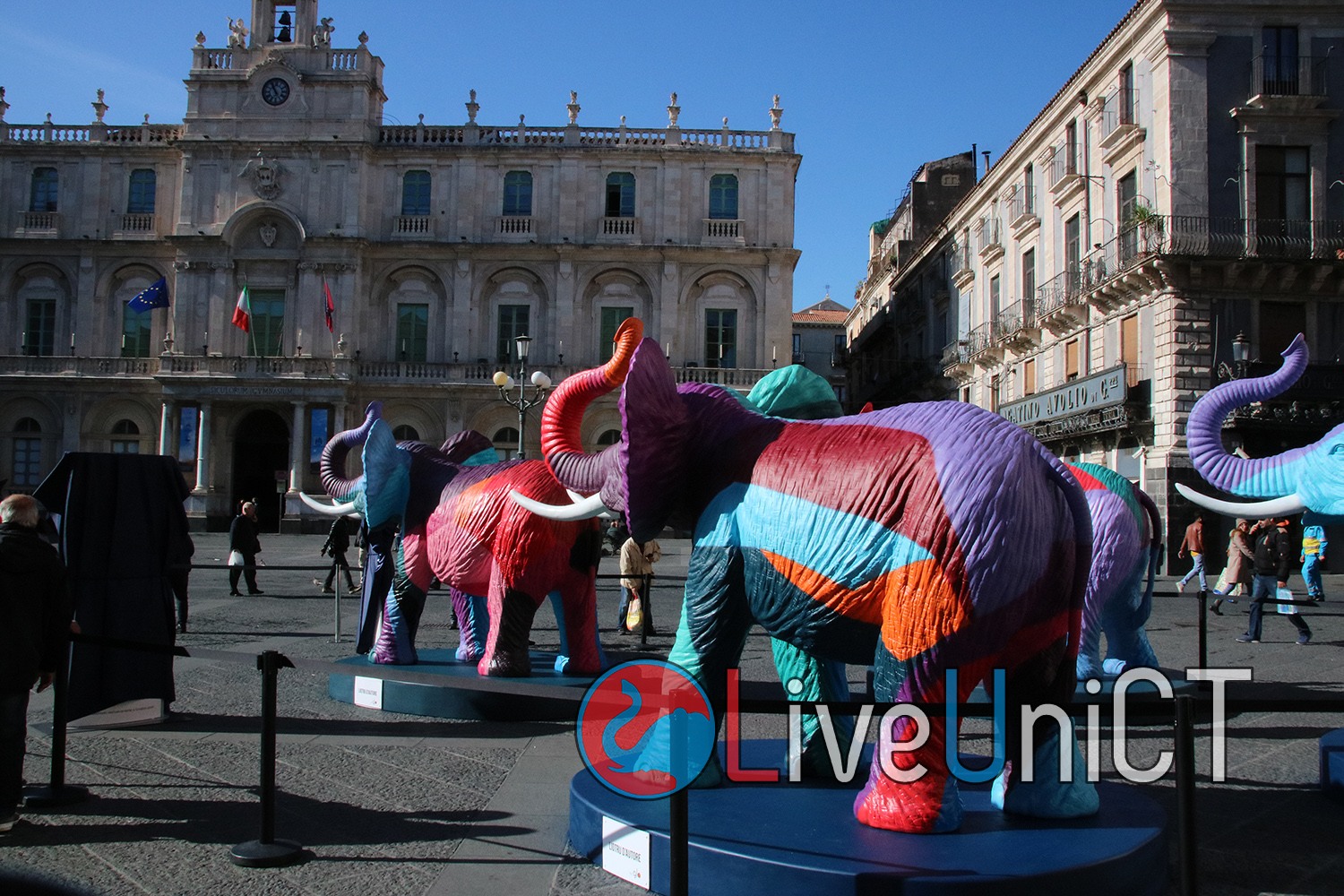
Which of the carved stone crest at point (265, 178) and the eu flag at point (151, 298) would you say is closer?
the eu flag at point (151, 298)

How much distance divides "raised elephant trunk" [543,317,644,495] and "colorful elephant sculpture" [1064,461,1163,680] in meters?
2.98

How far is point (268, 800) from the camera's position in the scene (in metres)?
3.93

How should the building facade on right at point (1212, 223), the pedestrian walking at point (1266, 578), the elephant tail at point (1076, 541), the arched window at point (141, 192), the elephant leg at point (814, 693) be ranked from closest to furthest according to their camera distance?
the elephant tail at point (1076, 541), the elephant leg at point (814, 693), the pedestrian walking at point (1266, 578), the building facade on right at point (1212, 223), the arched window at point (141, 192)

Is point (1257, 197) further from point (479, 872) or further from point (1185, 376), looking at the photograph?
point (479, 872)

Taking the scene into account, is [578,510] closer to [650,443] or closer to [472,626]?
[650,443]

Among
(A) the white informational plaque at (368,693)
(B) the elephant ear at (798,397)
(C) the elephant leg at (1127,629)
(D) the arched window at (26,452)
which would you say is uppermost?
(D) the arched window at (26,452)

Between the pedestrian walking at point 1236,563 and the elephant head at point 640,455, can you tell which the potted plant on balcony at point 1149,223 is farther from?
the elephant head at point 640,455

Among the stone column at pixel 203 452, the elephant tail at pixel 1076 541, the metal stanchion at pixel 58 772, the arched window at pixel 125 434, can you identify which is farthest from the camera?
the arched window at pixel 125 434

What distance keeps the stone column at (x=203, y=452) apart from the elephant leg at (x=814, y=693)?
100 ft

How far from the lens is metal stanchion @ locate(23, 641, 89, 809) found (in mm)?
4625

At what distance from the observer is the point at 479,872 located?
12.6ft

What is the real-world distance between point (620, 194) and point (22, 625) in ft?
97.7

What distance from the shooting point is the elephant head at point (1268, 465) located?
5480mm

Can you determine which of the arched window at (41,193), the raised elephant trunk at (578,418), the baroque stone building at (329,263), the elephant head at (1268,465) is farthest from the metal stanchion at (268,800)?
the arched window at (41,193)
